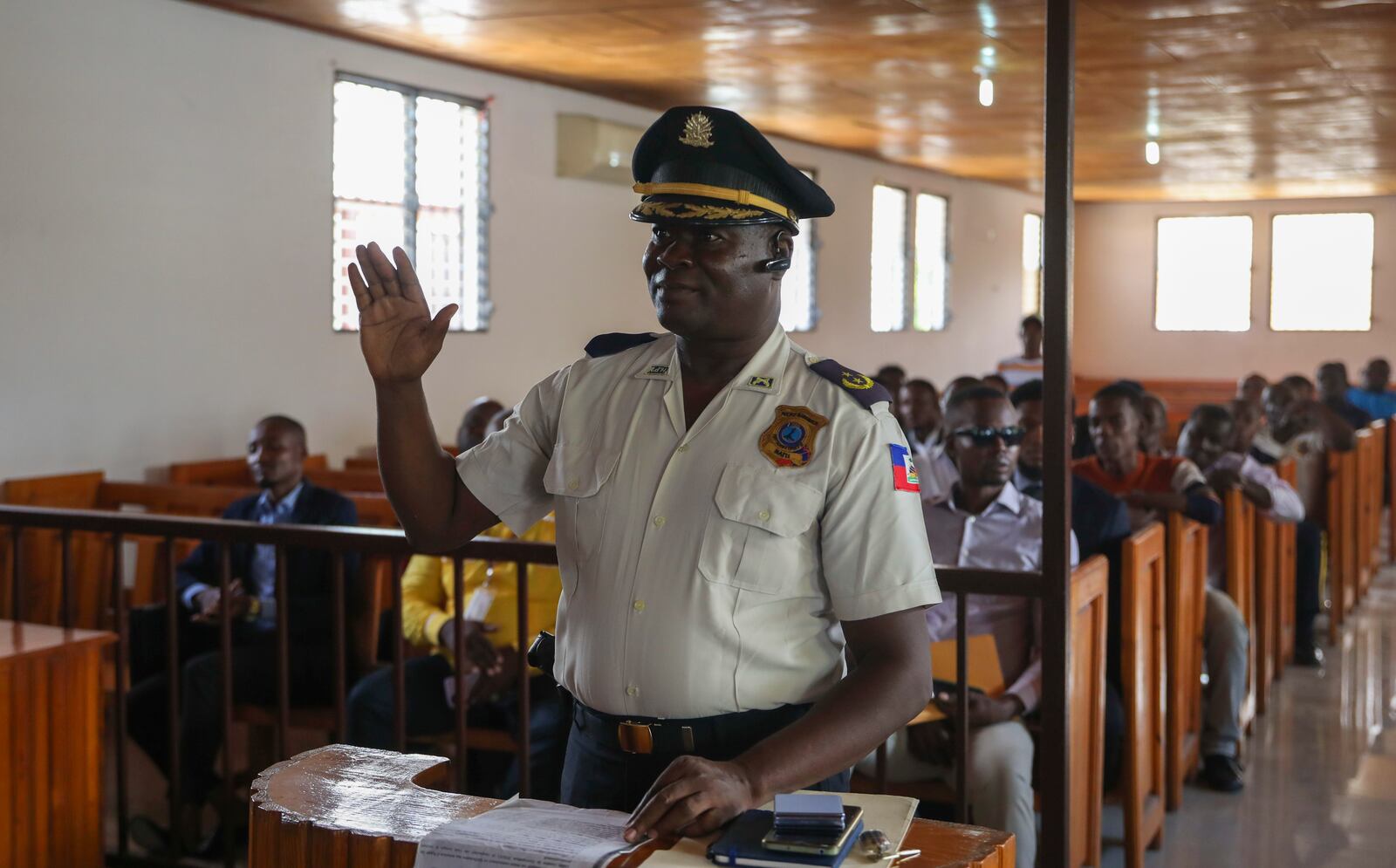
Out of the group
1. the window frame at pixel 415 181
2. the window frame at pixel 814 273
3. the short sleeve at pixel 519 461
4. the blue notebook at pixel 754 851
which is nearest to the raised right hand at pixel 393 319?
the short sleeve at pixel 519 461

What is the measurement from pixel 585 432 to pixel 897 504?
37 cm

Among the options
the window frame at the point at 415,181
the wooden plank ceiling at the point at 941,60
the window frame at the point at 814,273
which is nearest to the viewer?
the wooden plank ceiling at the point at 941,60

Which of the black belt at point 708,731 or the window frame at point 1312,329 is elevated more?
the window frame at point 1312,329

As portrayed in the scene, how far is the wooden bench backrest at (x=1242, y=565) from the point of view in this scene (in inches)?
180

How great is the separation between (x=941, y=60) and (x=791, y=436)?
19.5ft

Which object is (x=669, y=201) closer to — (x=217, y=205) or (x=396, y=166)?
(x=217, y=205)

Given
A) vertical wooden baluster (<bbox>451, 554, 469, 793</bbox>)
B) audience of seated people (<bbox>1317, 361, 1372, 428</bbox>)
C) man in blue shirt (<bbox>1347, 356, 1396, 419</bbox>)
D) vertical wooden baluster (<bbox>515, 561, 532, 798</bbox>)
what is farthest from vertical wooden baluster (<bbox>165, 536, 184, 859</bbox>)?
man in blue shirt (<bbox>1347, 356, 1396, 419</bbox>)

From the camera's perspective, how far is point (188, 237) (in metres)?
5.73

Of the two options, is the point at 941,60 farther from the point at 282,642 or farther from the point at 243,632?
the point at 282,642

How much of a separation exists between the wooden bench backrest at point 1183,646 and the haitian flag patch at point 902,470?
101 inches

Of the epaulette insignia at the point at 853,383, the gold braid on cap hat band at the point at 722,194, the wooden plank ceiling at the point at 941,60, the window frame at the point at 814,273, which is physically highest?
the wooden plank ceiling at the point at 941,60

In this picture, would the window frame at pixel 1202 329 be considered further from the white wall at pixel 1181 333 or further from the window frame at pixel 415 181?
the window frame at pixel 415 181

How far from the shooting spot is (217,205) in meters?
5.84

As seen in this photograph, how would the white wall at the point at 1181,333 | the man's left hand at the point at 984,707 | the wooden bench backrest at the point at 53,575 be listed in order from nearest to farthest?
the man's left hand at the point at 984,707 < the wooden bench backrest at the point at 53,575 < the white wall at the point at 1181,333
